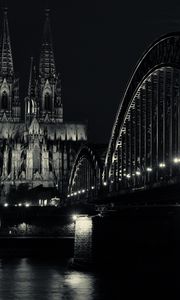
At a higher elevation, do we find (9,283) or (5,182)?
(5,182)

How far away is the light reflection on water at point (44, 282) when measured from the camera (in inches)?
1596

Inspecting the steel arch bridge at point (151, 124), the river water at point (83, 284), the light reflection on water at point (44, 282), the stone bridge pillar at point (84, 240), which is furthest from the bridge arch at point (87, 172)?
the river water at point (83, 284)

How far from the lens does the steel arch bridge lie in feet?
155

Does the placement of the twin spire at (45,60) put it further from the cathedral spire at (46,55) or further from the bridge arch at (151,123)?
the bridge arch at (151,123)

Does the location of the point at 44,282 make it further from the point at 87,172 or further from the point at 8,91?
the point at 8,91

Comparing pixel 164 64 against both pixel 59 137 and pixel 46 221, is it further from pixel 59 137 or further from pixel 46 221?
pixel 59 137

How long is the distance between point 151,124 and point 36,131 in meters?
104

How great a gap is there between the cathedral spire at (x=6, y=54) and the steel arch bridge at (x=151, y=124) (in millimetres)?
96794

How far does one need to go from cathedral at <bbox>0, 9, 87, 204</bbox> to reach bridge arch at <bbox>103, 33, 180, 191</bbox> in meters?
83.2

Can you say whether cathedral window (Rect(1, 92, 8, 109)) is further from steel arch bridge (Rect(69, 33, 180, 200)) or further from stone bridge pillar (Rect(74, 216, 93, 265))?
stone bridge pillar (Rect(74, 216, 93, 265))

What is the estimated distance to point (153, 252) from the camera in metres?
53.8

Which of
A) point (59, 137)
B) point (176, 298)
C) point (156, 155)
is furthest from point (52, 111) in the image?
point (176, 298)

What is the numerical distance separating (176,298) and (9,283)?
12142 mm

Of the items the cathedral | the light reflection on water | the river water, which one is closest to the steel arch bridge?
the river water
